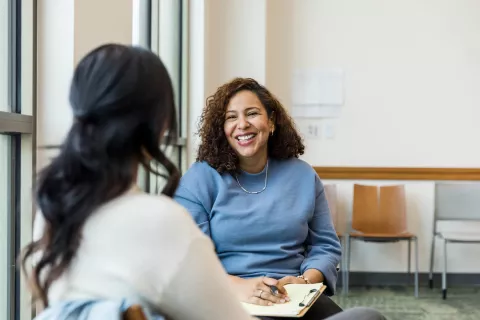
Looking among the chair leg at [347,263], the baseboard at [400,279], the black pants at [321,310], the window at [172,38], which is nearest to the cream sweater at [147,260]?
the black pants at [321,310]

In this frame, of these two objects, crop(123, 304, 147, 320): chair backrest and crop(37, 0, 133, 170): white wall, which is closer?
crop(123, 304, 147, 320): chair backrest

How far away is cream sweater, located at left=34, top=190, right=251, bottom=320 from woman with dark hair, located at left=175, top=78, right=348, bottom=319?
936mm

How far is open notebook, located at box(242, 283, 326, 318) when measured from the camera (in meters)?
1.68

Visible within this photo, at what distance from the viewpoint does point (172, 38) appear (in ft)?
13.7

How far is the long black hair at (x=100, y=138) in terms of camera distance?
0.95 meters

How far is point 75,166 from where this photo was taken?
961 millimetres

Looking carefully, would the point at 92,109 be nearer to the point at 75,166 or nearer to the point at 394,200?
the point at 75,166

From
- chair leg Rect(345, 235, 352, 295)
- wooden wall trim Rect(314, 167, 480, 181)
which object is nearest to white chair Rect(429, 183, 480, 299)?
wooden wall trim Rect(314, 167, 480, 181)

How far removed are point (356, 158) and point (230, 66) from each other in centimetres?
128

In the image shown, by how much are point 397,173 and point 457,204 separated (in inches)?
20.5

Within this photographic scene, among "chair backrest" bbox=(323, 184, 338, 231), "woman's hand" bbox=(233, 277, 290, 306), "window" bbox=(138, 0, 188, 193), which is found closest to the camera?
"woman's hand" bbox=(233, 277, 290, 306)

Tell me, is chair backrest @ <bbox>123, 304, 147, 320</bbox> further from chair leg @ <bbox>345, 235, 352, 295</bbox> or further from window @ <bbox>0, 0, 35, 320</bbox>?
chair leg @ <bbox>345, 235, 352, 295</bbox>

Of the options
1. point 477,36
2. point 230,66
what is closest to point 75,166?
point 230,66

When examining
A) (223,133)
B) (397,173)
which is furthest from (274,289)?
(397,173)
